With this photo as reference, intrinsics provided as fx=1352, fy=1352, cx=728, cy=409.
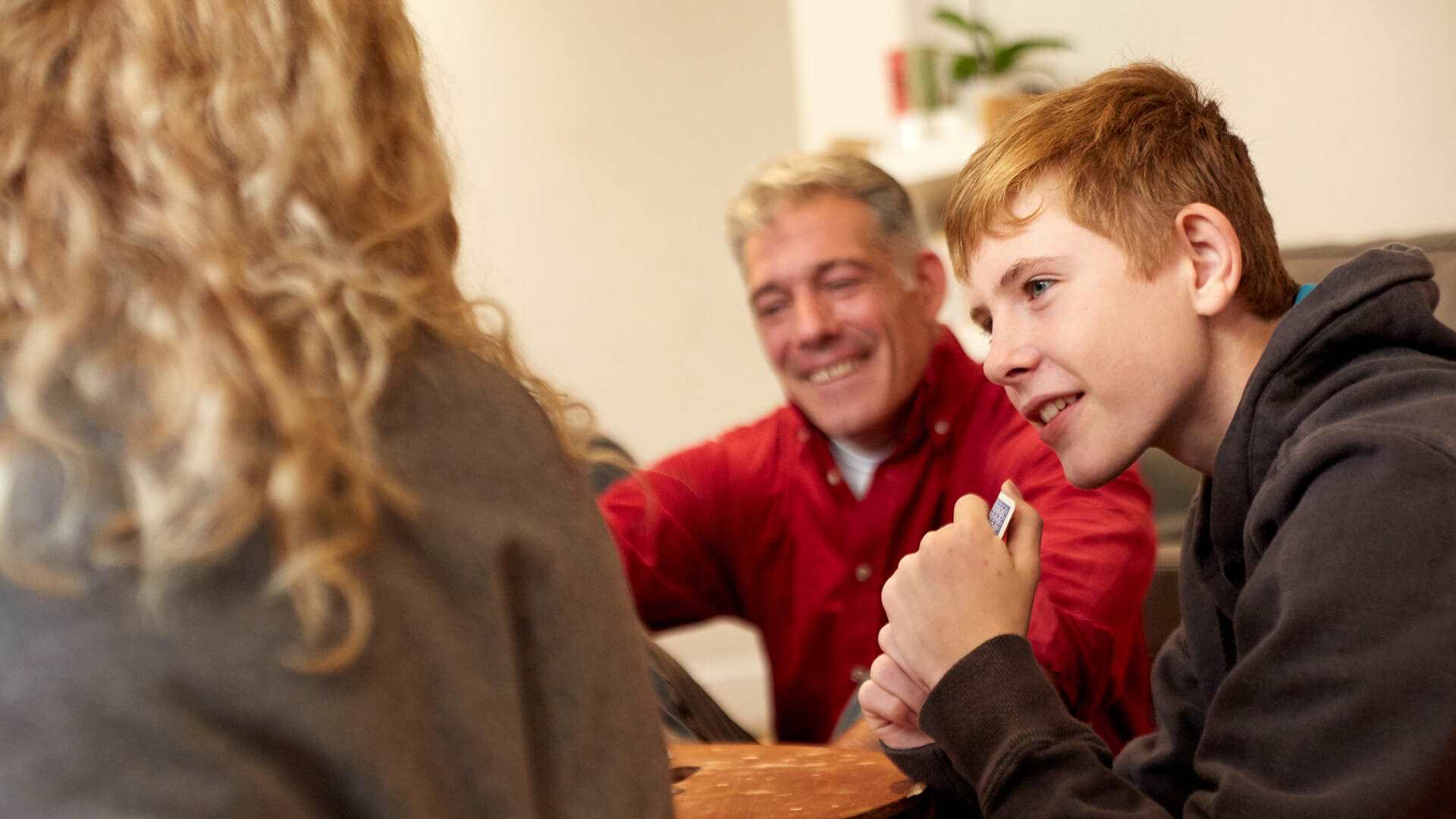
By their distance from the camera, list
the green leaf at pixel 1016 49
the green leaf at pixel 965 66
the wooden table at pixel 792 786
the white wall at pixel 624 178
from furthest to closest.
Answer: the white wall at pixel 624 178 < the green leaf at pixel 965 66 < the green leaf at pixel 1016 49 < the wooden table at pixel 792 786

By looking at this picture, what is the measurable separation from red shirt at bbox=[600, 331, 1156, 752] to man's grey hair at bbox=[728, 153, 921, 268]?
18 centimetres

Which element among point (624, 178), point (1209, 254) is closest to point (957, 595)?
point (1209, 254)

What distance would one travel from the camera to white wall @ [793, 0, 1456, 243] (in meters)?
2.75

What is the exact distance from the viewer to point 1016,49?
139 inches

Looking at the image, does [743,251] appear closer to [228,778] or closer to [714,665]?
[228,778]

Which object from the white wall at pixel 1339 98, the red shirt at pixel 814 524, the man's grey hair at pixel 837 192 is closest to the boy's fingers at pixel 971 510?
the red shirt at pixel 814 524

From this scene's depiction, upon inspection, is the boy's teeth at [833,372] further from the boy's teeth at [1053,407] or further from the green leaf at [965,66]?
the green leaf at [965,66]

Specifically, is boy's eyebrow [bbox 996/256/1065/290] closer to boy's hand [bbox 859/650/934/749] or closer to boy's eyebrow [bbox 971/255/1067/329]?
boy's eyebrow [bbox 971/255/1067/329]

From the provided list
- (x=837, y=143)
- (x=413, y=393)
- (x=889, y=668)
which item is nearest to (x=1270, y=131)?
(x=837, y=143)

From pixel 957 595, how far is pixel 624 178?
9.76ft

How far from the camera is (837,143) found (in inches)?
145

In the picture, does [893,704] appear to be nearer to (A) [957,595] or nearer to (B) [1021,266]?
(A) [957,595]

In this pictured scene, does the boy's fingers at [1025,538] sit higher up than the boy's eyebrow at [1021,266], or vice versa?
the boy's eyebrow at [1021,266]

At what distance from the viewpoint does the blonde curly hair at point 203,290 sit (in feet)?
1.91
